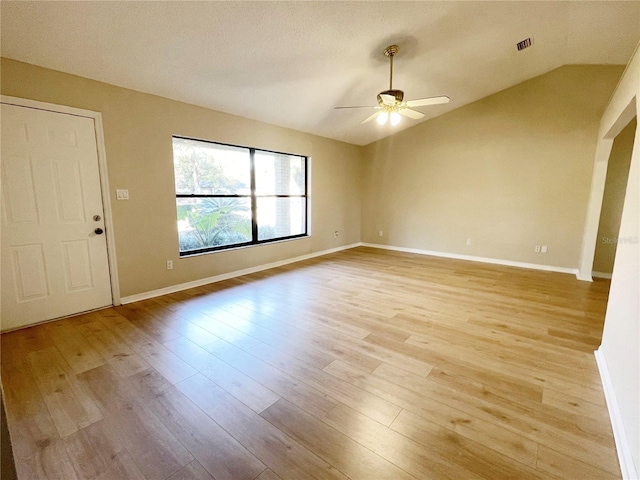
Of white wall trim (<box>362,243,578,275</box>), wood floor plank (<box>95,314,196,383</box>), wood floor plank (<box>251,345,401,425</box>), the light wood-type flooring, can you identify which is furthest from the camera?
white wall trim (<box>362,243,578,275</box>)

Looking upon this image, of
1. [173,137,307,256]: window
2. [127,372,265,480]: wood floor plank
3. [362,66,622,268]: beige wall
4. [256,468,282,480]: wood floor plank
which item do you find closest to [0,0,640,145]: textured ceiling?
[362,66,622,268]: beige wall

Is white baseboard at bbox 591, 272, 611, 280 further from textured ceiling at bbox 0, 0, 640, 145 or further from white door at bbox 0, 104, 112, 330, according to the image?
white door at bbox 0, 104, 112, 330

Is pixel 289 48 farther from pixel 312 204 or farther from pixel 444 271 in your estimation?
pixel 444 271

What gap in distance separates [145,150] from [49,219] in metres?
1.19

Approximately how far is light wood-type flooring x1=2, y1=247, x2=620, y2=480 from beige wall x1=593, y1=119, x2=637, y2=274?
5.82 feet

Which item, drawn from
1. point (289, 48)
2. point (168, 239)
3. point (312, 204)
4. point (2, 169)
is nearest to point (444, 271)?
point (312, 204)

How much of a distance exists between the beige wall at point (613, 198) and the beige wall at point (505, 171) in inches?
10.4

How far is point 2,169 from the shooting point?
248cm

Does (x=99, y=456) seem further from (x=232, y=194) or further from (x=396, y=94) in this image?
(x=396, y=94)

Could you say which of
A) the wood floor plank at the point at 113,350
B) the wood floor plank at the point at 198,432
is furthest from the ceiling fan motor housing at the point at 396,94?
the wood floor plank at the point at 113,350

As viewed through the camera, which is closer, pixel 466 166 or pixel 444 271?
pixel 444 271

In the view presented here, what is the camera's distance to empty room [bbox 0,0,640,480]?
1.51 m

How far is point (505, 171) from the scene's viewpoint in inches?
200

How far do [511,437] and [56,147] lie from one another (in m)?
4.29
